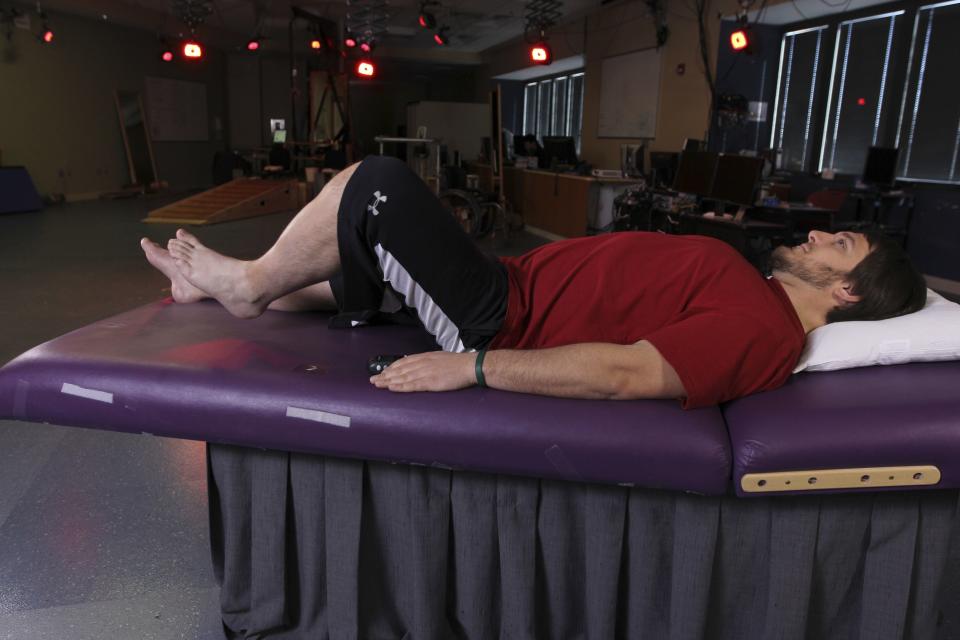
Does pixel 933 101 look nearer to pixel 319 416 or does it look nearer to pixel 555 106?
pixel 319 416

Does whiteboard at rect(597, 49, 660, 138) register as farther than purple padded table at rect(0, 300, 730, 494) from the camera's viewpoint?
Yes

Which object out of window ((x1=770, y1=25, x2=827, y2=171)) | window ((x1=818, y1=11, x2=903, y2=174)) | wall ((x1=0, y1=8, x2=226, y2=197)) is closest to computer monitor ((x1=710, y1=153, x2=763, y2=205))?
window ((x1=818, y1=11, x2=903, y2=174))

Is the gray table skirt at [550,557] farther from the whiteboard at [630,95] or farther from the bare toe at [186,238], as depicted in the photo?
the whiteboard at [630,95]

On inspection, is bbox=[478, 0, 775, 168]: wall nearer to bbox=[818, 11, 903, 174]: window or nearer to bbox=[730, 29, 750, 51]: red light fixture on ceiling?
bbox=[730, 29, 750, 51]: red light fixture on ceiling

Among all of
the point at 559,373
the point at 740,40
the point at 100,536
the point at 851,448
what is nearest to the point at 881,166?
the point at 740,40

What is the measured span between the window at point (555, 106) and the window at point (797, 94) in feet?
12.6

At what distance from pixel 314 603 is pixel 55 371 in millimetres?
676

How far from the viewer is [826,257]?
157 cm

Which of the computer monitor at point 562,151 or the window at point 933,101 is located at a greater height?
the window at point 933,101

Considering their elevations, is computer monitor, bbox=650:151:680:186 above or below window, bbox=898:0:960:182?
below

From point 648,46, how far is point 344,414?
824 cm

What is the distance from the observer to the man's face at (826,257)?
156cm

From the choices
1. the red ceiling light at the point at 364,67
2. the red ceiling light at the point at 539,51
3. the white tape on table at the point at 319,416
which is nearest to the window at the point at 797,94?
the red ceiling light at the point at 539,51

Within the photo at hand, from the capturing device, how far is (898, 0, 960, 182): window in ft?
18.4
